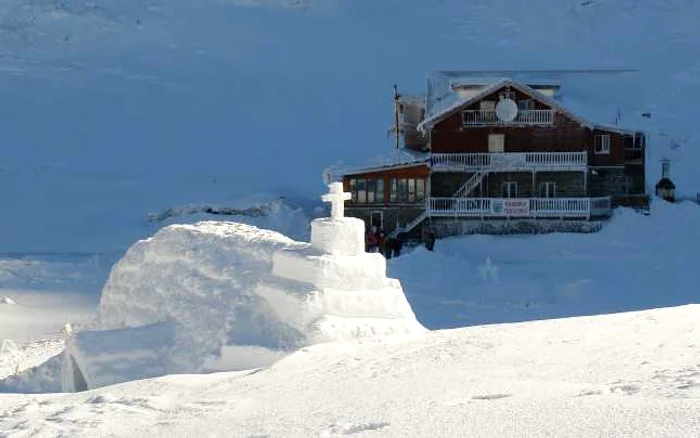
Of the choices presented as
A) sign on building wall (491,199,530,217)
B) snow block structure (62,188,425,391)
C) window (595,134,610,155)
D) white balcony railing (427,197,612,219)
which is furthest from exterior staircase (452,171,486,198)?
snow block structure (62,188,425,391)

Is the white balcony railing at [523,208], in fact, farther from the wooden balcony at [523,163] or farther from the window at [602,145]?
the window at [602,145]

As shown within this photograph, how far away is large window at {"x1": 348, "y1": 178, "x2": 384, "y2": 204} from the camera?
1567 inches

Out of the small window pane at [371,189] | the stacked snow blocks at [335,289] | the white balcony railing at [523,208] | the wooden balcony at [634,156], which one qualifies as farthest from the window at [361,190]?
the stacked snow blocks at [335,289]

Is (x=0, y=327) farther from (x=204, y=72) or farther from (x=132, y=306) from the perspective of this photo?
(x=204, y=72)

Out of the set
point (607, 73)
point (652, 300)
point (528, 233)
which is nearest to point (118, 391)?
point (652, 300)

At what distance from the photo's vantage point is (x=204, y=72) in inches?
2625

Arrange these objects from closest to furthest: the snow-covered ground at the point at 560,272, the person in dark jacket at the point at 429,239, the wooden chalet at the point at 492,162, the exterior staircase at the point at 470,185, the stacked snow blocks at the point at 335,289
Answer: the stacked snow blocks at the point at 335,289, the snow-covered ground at the point at 560,272, the person in dark jacket at the point at 429,239, the wooden chalet at the point at 492,162, the exterior staircase at the point at 470,185

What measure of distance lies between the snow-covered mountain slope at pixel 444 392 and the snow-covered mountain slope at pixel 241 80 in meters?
33.2

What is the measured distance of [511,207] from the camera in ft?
125

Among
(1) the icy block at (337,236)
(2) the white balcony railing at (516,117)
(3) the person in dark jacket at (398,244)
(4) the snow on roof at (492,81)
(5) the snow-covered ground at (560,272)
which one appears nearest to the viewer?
(1) the icy block at (337,236)

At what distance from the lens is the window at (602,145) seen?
137ft

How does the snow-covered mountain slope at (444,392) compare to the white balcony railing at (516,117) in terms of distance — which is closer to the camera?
the snow-covered mountain slope at (444,392)

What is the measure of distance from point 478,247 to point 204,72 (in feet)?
113

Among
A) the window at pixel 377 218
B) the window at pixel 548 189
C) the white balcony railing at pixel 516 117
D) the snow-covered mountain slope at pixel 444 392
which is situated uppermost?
the white balcony railing at pixel 516 117
